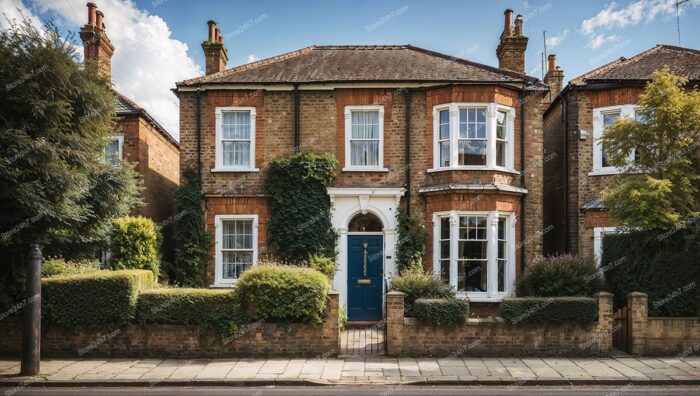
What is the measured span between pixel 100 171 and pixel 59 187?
6.84 feet

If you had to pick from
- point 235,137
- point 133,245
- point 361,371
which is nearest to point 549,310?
Result: point 361,371

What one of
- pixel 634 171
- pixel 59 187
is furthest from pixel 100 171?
pixel 634 171

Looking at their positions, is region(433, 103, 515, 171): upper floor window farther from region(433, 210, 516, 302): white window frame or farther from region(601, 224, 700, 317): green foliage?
region(601, 224, 700, 317): green foliage

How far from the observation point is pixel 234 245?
17578 millimetres

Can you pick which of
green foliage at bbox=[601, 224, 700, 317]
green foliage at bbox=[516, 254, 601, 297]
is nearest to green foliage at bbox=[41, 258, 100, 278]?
green foliage at bbox=[516, 254, 601, 297]

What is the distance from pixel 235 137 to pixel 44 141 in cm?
686

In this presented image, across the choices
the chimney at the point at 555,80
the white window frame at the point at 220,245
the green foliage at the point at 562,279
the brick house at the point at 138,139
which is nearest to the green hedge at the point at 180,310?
the white window frame at the point at 220,245

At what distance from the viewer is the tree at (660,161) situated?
12.8 metres

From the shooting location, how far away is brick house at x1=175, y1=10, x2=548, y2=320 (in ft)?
55.1

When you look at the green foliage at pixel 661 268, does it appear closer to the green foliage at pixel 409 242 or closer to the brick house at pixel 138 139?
the green foliage at pixel 409 242

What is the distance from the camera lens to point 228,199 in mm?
17406

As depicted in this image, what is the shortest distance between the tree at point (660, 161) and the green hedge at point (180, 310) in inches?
368

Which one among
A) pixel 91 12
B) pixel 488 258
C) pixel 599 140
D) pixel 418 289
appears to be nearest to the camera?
pixel 418 289

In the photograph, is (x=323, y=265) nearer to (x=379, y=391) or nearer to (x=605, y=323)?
(x=379, y=391)
